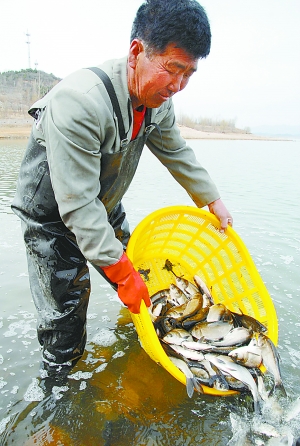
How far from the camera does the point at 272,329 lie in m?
2.72

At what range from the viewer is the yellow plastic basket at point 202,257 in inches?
115

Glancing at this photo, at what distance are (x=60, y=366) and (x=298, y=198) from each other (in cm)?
845

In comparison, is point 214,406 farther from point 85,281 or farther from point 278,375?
point 85,281

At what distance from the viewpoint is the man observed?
1905 mm

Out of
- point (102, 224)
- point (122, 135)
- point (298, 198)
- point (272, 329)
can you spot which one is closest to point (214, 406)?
point (272, 329)

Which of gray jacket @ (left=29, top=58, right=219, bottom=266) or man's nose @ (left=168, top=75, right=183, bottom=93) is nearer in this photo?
gray jacket @ (left=29, top=58, right=219, bottom=266)

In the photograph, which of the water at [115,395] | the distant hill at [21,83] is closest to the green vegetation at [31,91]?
the distant hill at [21,83]

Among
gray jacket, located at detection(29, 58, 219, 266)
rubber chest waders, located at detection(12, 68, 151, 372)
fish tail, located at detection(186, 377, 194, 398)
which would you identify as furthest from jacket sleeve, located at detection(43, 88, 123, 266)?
fish tail, located at detection(186, 377, 194, 398)

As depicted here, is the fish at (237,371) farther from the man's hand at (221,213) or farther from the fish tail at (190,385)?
the man's hand at (221,213)

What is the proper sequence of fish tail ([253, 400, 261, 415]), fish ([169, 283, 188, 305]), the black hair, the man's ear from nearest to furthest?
the black hair
the man's ear
fish tail ([253, 400, 261, 415])
fish ([169, 283, 188, 305])

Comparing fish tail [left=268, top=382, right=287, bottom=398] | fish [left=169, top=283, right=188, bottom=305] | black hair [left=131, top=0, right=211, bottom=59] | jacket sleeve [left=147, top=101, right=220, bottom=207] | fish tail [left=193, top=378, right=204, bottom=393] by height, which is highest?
black hair [left=131, top=0, right=211, bottom=59]

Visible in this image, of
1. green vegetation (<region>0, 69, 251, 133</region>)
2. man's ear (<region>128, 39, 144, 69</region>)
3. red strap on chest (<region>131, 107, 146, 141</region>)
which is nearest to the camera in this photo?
man's ear (<region>128, 39, 144, 69</region>)

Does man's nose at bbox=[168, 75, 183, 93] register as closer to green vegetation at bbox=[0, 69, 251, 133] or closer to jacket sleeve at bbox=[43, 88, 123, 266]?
jacket sleeve at bbox=[43, 88, 123, 266]

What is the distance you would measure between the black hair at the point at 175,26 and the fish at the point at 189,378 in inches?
71.1
